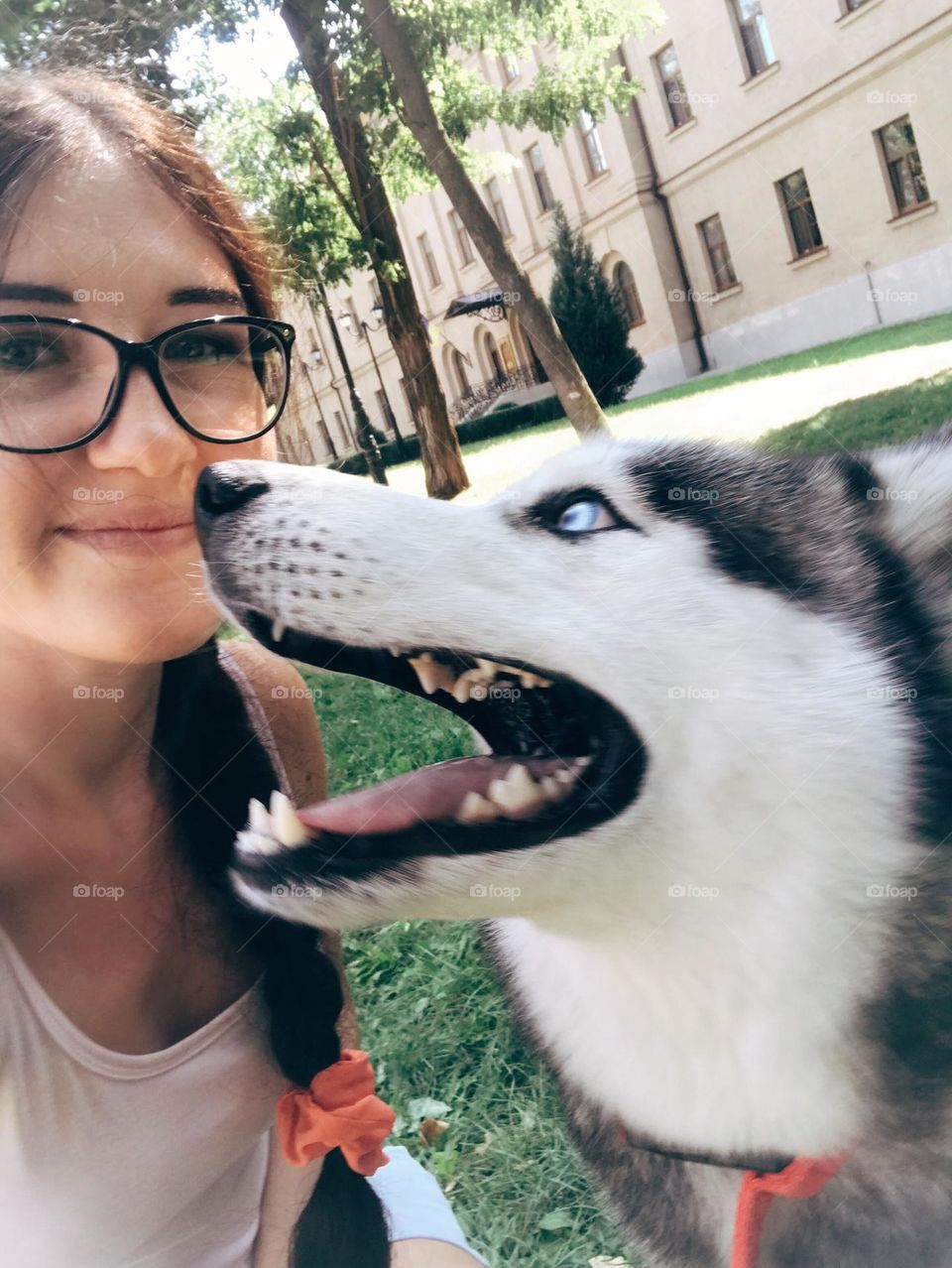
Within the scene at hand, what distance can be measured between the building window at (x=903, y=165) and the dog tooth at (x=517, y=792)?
0.72m

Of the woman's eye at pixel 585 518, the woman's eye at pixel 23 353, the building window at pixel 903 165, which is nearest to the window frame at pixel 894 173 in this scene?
the building window at pixel 903 165

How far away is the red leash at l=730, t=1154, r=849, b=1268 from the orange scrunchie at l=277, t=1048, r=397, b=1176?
368 mm

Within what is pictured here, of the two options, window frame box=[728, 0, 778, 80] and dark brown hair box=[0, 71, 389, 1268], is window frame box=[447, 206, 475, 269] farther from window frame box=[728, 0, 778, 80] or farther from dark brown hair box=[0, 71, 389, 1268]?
window frame box=[728, 0, 778, 80]

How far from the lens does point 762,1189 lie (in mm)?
833

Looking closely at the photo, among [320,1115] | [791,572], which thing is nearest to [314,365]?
[791,572]

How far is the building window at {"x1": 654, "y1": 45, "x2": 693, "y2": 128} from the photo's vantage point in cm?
94

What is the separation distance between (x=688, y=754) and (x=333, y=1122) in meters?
0.60

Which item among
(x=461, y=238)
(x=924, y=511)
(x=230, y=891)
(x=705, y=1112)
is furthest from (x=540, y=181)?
(x=705, y=1112)

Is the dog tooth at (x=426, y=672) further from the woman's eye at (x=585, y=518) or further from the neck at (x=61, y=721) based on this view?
the neck at (x=61, y=721)

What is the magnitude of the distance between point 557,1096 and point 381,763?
0.42 m

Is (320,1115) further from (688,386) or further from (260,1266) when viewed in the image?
(688,386)

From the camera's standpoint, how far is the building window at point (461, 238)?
3.25 ft

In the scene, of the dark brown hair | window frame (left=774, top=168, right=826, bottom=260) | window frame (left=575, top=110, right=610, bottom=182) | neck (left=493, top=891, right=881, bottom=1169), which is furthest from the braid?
window frame (left=774, top=168, right=826, bottom=260)

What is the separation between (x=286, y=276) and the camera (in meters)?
0.98
